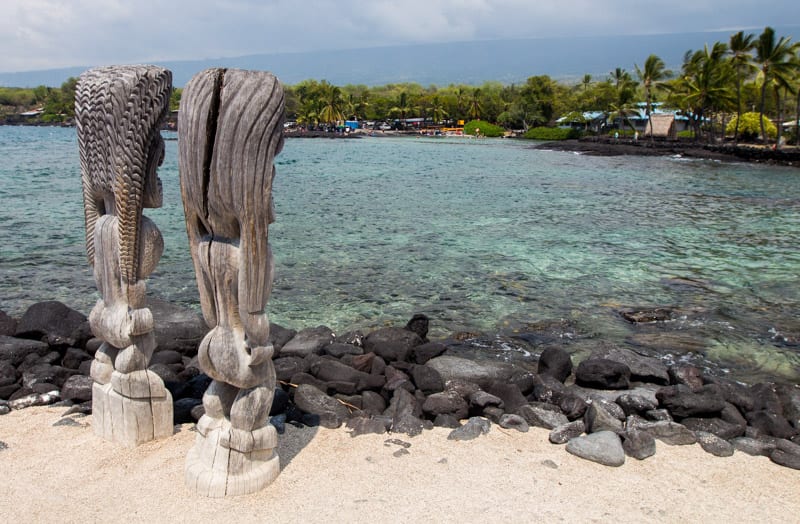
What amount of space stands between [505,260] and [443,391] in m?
7.74

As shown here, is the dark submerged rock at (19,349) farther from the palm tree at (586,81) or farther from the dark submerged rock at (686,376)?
the palm tree at (586,81)

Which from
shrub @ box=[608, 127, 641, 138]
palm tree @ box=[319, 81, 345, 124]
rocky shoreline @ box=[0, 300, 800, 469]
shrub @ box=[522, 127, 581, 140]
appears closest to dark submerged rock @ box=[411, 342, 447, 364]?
rocky shoreline @ box=[0, 300, 800, 469]

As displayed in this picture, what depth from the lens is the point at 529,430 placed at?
5.16 m

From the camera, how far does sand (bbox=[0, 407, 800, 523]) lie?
147 inches

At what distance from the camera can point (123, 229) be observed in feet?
13.8

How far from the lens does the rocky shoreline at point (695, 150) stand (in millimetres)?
42188

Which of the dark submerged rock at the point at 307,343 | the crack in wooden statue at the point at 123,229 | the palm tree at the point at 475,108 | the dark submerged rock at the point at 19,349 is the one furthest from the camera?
the palm tree at the point at 475,108

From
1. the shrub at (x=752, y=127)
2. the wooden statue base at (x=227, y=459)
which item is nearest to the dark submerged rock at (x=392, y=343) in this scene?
the wooden statue base at (x=227, y=459)

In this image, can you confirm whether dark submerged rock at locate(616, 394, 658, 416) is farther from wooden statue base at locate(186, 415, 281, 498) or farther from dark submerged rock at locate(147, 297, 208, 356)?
dark submerged rock at locate(147, 297, 208, 356)

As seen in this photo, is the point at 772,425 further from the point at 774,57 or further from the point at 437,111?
the point at 437,111

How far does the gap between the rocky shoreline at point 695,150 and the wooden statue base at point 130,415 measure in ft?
147

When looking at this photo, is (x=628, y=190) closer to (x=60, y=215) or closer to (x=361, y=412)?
(x=60, y=215)

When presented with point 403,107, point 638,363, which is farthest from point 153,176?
point 403,107

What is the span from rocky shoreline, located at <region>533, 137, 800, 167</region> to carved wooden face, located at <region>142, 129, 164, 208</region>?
4470 centimetres
